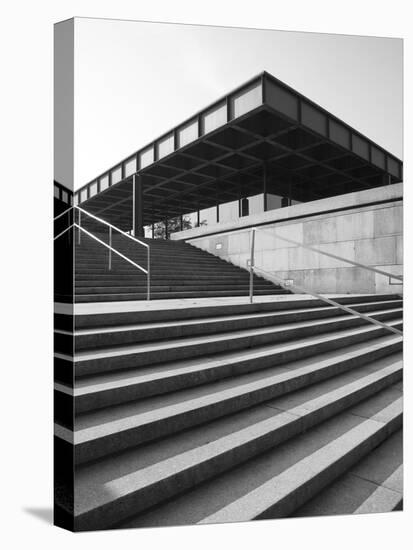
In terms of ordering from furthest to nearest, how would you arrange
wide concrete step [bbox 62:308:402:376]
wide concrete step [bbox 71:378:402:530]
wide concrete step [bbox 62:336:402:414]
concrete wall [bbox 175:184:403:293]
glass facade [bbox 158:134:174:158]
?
glass facade [bbox 158:134:174:158] < concrete wall [bbox 175:184:403:293] < wide concrete step [bbox 62:308:402:376] < wide concrete step [bbox 62:336:402:414] < wide concrete step [bbox 71:378:402:530]

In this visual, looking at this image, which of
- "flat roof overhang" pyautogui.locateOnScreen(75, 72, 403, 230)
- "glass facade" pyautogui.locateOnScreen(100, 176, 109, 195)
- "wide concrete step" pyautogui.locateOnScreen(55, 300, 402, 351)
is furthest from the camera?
"glass facade" pyautogui.locateOnScreen(100, 176, 109, 195)

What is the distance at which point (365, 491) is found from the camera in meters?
2.59

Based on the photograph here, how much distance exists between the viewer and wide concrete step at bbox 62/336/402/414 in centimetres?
271

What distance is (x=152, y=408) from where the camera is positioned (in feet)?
9.02

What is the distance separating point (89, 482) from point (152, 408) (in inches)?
28.2

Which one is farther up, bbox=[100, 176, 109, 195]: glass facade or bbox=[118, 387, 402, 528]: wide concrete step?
bbox=[100, 176, 109, 195]: glass facade

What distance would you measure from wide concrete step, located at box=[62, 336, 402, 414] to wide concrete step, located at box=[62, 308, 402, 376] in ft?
0.33

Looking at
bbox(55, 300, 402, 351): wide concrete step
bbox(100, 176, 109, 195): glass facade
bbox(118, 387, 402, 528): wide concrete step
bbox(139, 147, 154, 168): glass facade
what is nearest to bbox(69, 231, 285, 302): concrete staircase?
bbox(55, 300, 402, 351): wide concrete step

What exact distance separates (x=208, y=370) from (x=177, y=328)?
2.69 ft

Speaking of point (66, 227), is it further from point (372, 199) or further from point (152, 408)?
point (372, 199)

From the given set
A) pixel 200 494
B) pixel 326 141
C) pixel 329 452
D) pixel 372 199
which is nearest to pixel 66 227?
pixel 200 494

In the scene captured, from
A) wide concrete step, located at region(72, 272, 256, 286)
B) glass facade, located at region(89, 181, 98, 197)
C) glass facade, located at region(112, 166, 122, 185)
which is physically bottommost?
wide concrete step, located at region(72, 272, 256, 286)

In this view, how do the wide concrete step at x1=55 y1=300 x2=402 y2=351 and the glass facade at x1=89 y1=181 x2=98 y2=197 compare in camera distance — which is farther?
the glass facade at x1=89 y1=181 x2=98 y2=197

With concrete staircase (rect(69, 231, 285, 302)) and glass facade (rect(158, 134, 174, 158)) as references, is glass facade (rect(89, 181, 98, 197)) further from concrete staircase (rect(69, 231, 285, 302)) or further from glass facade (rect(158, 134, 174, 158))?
concrete staircase (rect(69, 231, 285, 302))
